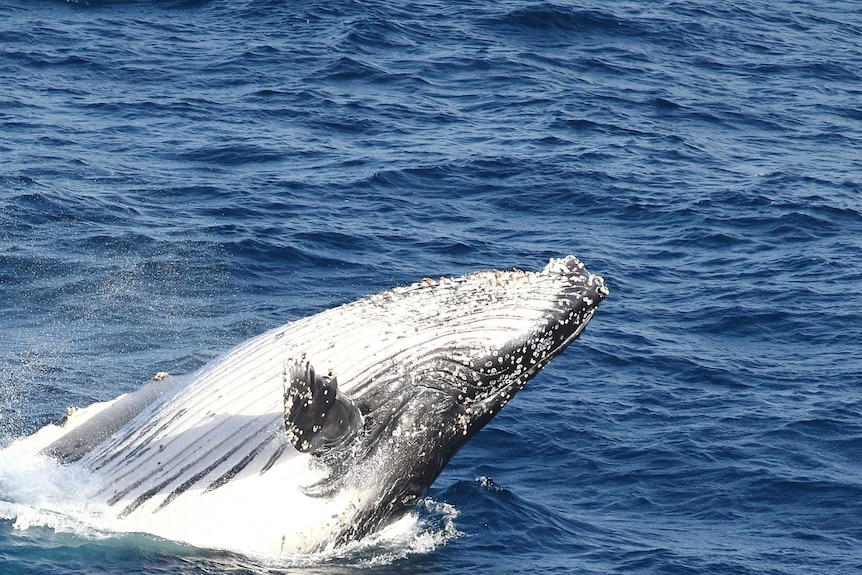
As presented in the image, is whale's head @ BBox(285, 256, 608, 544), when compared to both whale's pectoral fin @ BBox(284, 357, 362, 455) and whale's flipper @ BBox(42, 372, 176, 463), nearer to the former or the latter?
whale's pectoral fin @ BBox(284, 357, 362, 455)

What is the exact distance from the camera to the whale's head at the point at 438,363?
60.9 feet

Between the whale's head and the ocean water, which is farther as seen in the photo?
the ocean water

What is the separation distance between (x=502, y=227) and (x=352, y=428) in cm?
1869

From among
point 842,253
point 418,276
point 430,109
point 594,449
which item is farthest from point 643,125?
point 594,449

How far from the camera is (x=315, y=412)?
16.6m

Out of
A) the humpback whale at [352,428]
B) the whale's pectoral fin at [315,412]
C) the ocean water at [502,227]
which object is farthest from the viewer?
the ocean water at [502,227]

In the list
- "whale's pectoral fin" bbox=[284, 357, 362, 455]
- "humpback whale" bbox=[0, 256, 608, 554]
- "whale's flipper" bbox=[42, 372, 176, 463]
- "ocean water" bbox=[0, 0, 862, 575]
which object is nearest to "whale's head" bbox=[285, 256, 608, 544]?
"humpback whale" bbox=[0, 256, 608, 554]

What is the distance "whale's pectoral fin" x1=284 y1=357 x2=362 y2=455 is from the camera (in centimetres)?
A: 1606

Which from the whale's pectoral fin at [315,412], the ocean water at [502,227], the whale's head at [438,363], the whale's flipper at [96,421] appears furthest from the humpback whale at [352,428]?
the whale's flipper at [96,421]

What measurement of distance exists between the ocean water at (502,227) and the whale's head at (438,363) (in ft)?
4.64

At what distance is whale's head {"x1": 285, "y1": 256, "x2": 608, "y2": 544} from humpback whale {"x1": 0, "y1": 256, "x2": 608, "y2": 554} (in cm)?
2

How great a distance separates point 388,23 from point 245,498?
3650 centimetres

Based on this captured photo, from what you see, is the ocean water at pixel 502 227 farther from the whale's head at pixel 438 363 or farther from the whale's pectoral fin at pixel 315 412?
the whale's pectoral fin at pixel 315 412

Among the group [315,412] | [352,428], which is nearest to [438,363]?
[352,428]
